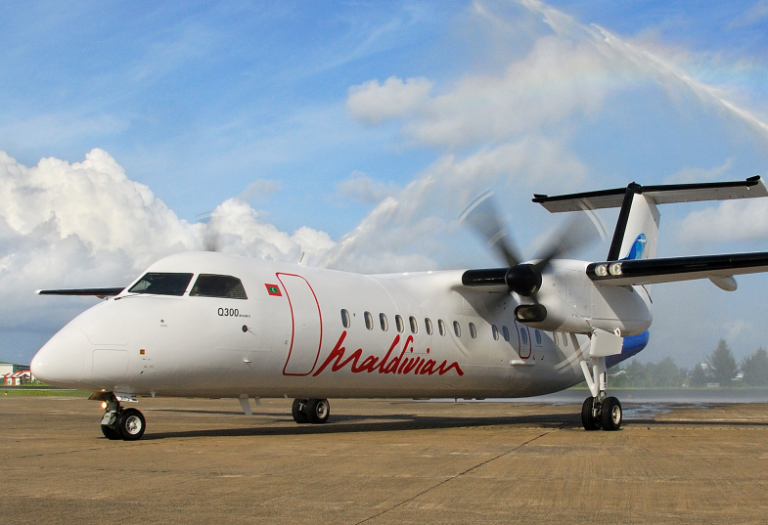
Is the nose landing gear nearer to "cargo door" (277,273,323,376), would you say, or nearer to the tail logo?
the tail logo

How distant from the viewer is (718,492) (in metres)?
6.69

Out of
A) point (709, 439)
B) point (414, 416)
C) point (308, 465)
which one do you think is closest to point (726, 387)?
point (414, 416)

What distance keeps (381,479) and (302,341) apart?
5.72 m

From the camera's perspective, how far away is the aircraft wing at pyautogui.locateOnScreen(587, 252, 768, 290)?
48.7ft

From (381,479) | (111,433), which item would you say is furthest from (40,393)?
(381,479)

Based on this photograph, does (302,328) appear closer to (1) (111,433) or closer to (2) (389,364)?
(2) (389,364)

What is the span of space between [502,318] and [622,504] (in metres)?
11.8

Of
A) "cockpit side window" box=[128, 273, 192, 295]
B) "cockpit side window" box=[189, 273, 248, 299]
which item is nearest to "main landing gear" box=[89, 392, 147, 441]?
"cockpit side window" box=[128, 273, 192, 295]

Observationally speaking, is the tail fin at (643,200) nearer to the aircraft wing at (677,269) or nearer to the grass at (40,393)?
the aircraft wing at (677,269)

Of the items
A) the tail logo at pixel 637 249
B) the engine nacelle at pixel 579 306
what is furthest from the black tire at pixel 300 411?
the tail logo at pixel 637 249

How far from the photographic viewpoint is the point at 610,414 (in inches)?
613

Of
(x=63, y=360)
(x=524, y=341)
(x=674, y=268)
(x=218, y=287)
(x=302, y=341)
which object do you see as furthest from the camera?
(x=524, y=341)

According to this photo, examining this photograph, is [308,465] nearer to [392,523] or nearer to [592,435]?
[392,523]

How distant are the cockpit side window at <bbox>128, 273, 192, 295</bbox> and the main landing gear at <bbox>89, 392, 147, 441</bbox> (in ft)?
5.63
